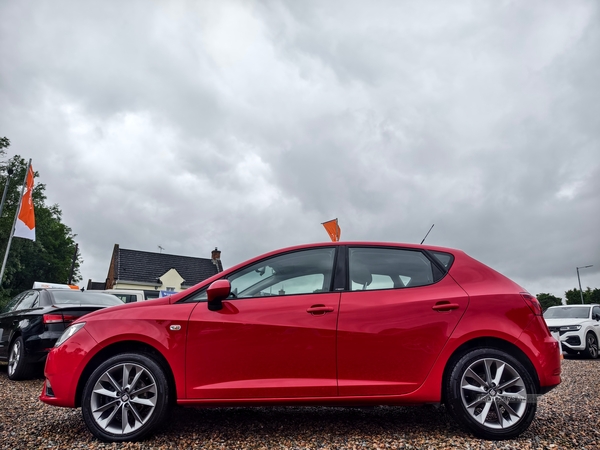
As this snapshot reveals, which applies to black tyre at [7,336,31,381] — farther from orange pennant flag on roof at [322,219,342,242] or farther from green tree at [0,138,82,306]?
green tree at [0,138,82,306]

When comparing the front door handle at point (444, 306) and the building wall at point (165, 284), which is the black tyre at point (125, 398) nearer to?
the front door handle at point (444, 306)

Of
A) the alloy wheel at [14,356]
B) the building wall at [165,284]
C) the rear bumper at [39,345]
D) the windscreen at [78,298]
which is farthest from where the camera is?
the building wall at [165,284]

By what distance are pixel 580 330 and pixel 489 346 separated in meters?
10.6

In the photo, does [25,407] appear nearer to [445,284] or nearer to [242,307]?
[242,307]

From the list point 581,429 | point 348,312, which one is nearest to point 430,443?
point 348,312

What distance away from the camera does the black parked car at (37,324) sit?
6.49 meters

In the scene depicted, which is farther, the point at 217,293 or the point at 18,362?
the point at 18,362

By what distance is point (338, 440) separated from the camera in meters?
3.54

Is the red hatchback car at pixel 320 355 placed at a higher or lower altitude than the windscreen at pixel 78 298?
lower

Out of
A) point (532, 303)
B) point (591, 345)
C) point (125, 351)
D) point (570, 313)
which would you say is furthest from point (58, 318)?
point (570, 313)

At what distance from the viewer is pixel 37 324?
21.5ft

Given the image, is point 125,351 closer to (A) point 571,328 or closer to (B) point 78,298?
(B) point 78,298

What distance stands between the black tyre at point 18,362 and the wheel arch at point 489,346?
19.8 feet

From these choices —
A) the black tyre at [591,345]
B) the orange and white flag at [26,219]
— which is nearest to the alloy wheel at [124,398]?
the black tyre at [591,345]
